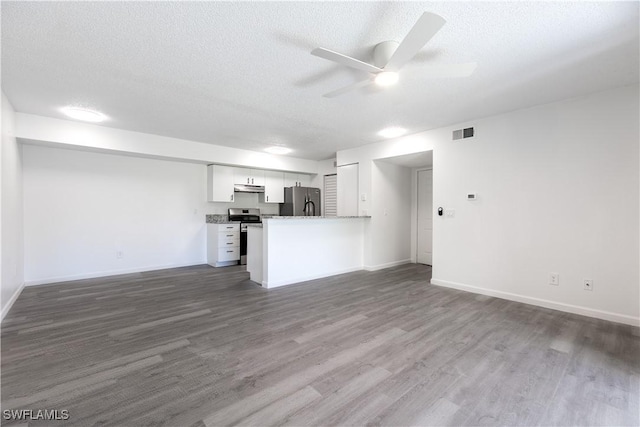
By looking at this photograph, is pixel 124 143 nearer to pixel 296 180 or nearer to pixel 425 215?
pixel 296 180

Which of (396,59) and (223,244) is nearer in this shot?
(396,59)

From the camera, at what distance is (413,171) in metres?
6.18

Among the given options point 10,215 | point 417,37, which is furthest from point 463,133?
point 10,215

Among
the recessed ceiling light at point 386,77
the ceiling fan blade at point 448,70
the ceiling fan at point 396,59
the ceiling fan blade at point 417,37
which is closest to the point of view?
the ceiling fan blade at point 417,37

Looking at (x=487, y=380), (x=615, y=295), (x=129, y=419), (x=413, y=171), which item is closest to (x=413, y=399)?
(x=487, y=380)

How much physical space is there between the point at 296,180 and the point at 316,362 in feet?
17.5

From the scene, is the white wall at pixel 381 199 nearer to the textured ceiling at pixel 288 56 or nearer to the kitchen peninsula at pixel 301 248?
the kitchen peninsula at pixel 301 248

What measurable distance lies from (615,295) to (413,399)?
108 inches

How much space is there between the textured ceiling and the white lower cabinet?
8.28 feet

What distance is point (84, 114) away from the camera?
3660 millimetres

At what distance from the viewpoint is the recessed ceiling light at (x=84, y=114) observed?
138 inches

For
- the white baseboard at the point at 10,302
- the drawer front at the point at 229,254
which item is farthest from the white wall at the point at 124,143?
the white baseboard at the point at 10,302

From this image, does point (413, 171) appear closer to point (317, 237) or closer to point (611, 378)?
point (317, 237)

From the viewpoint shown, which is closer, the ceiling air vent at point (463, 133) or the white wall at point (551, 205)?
the white wall at point (551, 205)
